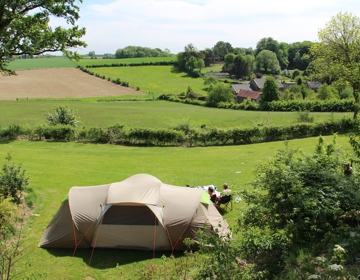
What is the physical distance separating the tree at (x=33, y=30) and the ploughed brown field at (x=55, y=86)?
175 feet

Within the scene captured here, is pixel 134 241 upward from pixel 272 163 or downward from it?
downward

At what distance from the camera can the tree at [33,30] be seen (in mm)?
10414

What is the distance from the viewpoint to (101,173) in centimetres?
1673

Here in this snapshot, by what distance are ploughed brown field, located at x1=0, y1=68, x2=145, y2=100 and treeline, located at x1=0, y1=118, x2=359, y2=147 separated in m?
37.7

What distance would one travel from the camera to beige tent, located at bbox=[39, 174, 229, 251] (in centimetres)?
970

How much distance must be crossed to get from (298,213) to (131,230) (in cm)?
533

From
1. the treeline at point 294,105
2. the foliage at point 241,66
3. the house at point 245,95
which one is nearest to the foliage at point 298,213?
the treeline at point 294,105

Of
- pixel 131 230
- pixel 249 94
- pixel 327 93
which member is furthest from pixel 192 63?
pixel 131 230

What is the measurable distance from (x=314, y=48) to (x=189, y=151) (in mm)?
18049

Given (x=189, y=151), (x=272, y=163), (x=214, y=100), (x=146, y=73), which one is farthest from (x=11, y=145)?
(x=146, y=73)

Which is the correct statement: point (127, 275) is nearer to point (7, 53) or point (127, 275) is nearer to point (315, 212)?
point (315, 212)

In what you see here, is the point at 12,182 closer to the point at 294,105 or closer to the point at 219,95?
the point at 294,105

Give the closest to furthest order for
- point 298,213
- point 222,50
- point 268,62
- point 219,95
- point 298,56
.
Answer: point 298,213 < point 219,95 < point 268,62 < point 298,56 < point 222,50

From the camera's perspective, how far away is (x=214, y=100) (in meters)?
65.4
